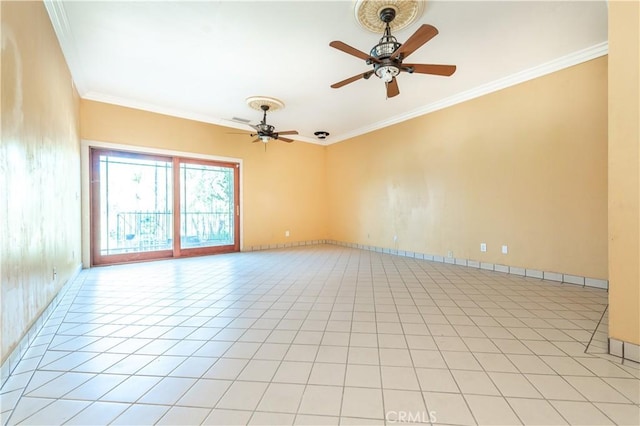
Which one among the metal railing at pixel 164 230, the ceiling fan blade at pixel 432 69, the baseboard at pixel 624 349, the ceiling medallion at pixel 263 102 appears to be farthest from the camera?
the metal railing at pixel 164 230

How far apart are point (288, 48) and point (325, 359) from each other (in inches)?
126

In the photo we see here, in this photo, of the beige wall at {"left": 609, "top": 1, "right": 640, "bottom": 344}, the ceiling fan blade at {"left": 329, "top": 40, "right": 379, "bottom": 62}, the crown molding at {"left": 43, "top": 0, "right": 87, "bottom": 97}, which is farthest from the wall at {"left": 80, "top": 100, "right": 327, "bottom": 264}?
the beige wall at {"left": 609, "top": 1, "right": 640, "bottom": 344}

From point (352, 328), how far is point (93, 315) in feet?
7.99

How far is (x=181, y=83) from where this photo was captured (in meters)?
3.96

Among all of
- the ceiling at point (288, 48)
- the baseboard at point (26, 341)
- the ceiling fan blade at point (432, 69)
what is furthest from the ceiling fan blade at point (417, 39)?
the baseboard at point (26, 341)

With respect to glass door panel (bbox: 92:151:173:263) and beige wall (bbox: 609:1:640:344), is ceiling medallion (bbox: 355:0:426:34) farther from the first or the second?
glass door panel (bbox: 92:151:173:263)

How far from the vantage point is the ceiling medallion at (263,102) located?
432cm

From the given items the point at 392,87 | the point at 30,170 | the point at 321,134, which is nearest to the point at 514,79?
the point at 392,87

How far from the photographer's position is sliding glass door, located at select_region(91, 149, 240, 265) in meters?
4.59

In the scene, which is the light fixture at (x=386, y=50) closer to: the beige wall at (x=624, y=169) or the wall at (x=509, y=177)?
the beige wall at (x=624, y=169)

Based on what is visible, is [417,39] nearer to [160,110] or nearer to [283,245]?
[160,110]

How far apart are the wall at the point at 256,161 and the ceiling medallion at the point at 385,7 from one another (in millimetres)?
4063

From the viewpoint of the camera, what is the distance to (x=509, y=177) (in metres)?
3.92

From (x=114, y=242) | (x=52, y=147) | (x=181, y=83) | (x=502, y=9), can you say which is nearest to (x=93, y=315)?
(x=52, y=147)
